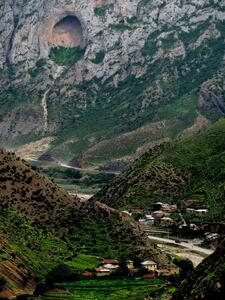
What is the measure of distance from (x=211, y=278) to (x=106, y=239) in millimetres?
48774

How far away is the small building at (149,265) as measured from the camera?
111438 millimetres

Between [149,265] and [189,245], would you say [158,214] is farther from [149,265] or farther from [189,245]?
[149,265]

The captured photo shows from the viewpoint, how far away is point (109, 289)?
326ft

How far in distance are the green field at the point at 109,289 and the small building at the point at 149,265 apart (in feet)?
17.6

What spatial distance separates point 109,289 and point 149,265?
539 inches

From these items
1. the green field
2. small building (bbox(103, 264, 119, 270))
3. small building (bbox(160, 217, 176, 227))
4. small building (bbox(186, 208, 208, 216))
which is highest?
small building (bbox(186, 208, 208, 216))

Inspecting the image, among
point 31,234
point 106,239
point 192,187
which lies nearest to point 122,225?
point 106,239

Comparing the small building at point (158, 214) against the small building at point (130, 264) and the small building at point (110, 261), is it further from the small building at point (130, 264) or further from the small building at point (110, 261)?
the small building at point (110, 261)

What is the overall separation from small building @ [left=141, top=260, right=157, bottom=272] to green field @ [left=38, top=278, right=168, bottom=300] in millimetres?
5363

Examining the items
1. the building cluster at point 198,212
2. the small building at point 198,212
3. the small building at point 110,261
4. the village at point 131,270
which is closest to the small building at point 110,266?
the village at point 131,270

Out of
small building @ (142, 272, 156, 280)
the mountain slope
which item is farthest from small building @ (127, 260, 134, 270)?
the mountain slope

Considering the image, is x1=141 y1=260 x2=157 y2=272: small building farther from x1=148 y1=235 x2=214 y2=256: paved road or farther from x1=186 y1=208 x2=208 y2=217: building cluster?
x1=186 y1=208 x2=208 y2=217: building cluster

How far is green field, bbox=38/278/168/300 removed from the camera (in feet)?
311

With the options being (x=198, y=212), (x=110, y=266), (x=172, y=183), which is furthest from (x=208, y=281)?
(x=172, y=183)
